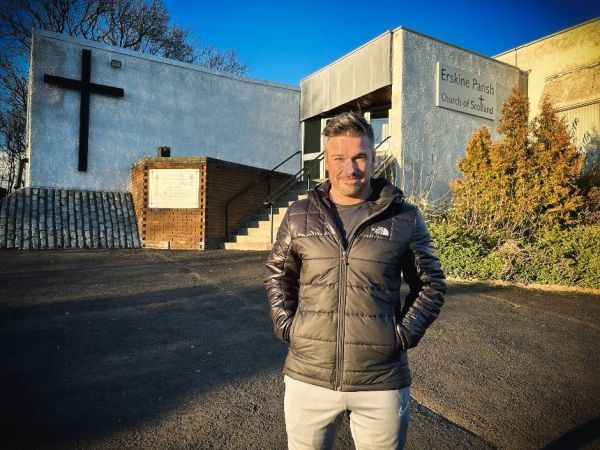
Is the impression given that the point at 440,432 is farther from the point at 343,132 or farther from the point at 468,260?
the point at 468,260

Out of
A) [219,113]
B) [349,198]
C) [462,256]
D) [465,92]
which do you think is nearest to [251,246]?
[462,256]

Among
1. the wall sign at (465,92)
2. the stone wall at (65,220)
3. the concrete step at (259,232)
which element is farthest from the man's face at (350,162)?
the wall sign at (465,92)

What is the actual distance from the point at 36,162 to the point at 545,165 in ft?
43.0

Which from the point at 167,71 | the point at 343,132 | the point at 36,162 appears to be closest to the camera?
the point at 343,132

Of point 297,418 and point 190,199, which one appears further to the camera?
point 190,199

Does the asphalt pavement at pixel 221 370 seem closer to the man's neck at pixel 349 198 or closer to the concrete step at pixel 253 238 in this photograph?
the man's neck at pixel 349 198

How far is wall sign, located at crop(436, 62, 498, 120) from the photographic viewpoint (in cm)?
1134

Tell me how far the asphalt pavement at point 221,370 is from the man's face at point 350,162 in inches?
66.6

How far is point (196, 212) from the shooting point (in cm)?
1036

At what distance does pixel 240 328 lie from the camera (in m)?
4.50

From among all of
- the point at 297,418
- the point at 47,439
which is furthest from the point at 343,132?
the point at 47,439

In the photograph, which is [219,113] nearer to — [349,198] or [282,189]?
[282,189]

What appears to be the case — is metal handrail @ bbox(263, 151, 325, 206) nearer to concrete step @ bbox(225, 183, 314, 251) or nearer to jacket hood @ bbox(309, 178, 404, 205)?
concrete step @ bbox(225, 183, 314, 251)

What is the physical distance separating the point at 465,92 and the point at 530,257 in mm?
6611
